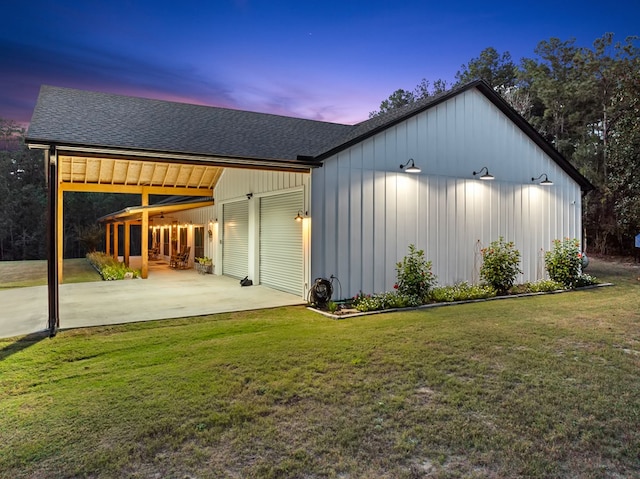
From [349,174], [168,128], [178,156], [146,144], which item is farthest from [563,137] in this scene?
[146,144]

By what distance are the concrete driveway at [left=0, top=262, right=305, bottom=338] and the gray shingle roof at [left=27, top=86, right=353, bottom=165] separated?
301 centimetres

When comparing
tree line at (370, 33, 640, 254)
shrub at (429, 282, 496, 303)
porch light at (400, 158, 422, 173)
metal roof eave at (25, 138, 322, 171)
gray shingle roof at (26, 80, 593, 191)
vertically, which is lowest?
shrub at (429, 282, 496, 303)

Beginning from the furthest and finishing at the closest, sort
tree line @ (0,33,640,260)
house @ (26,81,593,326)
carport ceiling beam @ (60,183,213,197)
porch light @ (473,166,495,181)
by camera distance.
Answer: carport ceiling beam @ (60,183,213,197) → tree line @ (0,33,640,260) → porch light @ (473,166,495,181) → house @ (26,81,593,326)

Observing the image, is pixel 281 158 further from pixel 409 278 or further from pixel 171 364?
pixel 171 364

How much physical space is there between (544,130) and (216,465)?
28.4m

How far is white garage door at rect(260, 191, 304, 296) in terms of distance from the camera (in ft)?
31.1

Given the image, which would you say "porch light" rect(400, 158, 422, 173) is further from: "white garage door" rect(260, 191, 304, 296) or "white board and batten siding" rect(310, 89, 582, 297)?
"white garage door" rect(260, 191, 304, 296)

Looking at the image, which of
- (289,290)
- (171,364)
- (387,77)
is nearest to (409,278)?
(289,290)

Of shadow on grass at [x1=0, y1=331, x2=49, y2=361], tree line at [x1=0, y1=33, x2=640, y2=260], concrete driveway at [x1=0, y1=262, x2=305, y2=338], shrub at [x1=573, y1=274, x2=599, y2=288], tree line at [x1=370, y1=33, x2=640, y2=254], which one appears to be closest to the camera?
shadow on grass at [x1=0, y1=331, x2=49, y2=361]

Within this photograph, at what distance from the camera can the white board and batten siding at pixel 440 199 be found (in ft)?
27.8

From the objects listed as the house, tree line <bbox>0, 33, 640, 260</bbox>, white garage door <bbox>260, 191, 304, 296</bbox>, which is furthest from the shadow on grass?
tree line <bbox>0, 33, 640, 260</bbox>

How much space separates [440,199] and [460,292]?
2.35 meters

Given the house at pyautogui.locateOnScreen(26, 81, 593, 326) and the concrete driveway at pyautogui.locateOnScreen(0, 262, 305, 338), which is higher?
the house at pyautogui.locateOnScreen(26, 81, 593, 326)

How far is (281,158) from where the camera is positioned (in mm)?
7973
